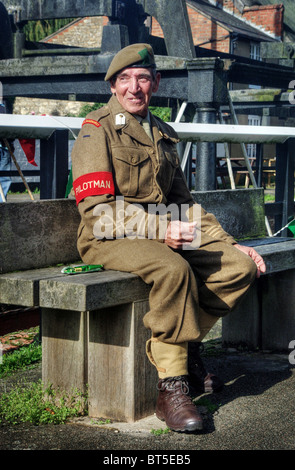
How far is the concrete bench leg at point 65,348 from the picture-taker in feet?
12.9

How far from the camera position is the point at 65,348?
3977 mm

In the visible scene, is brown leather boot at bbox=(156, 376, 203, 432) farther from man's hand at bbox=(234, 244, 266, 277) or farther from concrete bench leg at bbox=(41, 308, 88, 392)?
man's hand at bbox=(234, 244, 266, 277)

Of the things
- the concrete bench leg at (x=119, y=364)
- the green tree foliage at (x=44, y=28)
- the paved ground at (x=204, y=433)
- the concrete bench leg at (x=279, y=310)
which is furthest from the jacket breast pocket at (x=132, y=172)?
the green tree foliage at (x=44, y=28)

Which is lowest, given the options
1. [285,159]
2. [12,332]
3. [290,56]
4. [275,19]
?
[12,332]

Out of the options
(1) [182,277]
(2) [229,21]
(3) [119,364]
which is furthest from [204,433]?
(2) [229,21]

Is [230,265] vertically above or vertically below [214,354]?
above

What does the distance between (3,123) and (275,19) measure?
3790cm

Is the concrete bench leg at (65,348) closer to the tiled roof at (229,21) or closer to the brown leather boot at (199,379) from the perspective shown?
the brown leather boot at (199,379)

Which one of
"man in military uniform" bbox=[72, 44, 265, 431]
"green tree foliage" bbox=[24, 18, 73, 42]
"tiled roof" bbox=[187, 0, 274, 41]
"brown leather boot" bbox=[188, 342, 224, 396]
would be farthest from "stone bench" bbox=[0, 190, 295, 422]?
"green tree foliage" bbox=[24, 18, 73, 42]

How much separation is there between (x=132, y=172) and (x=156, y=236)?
39 centimetres

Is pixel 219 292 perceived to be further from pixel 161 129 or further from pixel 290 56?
pixel 290 56

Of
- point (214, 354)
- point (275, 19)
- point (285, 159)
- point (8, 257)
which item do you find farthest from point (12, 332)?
point (275, 19)

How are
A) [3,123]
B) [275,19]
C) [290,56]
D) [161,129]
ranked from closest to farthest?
[161,129] < [3,123] < [290,56] < [275,19]
